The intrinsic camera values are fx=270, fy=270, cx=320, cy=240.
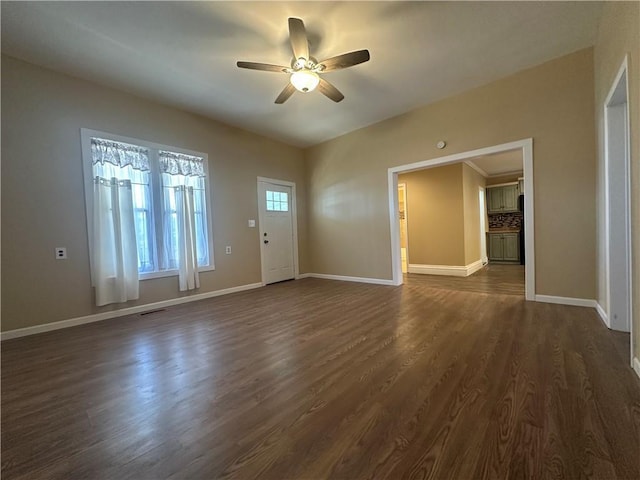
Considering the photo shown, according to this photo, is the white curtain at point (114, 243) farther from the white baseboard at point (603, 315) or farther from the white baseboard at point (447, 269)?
the white baseboard at point (447, 269)

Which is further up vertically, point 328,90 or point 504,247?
point 328,90

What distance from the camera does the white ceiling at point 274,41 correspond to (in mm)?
2342

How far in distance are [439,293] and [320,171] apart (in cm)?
343

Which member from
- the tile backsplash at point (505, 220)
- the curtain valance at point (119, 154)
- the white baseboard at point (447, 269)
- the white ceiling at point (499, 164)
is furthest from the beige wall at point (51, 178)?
the tile backsplash at point (505, 220)

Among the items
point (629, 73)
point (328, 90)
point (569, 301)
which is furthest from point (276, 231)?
point (629, 73)

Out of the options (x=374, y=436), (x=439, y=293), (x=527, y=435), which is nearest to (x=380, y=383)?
(x=374, y=436)

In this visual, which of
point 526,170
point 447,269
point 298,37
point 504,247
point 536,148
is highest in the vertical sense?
point 298,37

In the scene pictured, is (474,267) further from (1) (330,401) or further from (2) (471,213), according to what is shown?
(1) (330,401)

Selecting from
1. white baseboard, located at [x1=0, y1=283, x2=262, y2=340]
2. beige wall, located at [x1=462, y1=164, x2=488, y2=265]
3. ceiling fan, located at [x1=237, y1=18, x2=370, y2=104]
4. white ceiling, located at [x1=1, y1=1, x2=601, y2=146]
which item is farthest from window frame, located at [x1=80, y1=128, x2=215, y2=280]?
beige wall, located at [x1=462, y1=164, x2=488, y2=265]

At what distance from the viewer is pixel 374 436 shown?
4.14 ft

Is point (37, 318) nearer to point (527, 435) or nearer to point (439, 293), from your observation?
point (527, 435)

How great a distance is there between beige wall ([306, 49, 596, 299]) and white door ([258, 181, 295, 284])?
59.0 inches

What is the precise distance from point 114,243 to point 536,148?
540 cm

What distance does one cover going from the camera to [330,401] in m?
1.54
